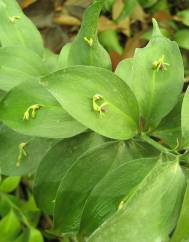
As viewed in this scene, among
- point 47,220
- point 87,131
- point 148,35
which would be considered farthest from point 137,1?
point 87,131

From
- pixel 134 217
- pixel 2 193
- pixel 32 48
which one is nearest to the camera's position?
pixel 134 217

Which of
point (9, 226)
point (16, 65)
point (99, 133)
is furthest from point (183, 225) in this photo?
point (9, 226)

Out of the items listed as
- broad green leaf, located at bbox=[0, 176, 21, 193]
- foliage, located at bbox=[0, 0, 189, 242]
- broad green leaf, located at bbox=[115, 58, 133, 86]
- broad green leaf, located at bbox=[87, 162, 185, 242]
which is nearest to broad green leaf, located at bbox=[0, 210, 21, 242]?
broad green leaf, located at bbox=[0, 176, 21, 193]

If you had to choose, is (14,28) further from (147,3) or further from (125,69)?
(147,3)

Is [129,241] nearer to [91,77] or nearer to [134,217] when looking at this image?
[134,217]

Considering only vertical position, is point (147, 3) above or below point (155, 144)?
below

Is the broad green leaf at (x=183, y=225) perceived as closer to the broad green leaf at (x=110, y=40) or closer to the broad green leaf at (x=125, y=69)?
the broad green leaf at (x=125, y=69)
